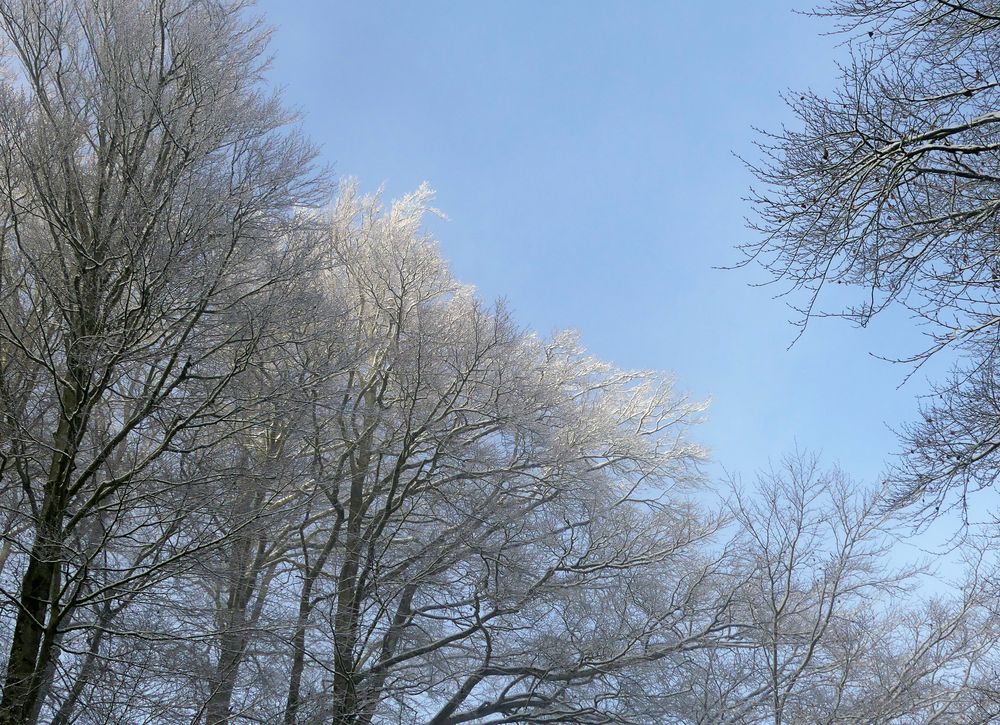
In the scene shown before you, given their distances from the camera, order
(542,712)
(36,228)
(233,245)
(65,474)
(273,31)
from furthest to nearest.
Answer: (542,712) → (273,31) → (36,228) → (233,245) → (65,474)

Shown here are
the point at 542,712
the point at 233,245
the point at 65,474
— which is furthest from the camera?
the point at 542,712

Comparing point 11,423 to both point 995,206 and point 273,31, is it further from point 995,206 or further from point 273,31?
point 995,206

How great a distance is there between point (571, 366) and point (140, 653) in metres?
8.50

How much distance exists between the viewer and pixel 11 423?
634 centimetres

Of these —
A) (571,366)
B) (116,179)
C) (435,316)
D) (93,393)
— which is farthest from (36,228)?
(571,366)

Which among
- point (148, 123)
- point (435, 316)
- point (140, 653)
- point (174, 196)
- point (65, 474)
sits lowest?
point (140, 653)

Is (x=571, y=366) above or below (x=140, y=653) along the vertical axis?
above

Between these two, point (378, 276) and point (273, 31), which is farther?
point (378, 276)

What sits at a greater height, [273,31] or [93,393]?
[273,31]

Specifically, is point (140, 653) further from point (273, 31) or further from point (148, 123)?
point (273, 31)

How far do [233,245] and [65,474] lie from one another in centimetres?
197

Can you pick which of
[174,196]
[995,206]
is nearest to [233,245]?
[174,196]

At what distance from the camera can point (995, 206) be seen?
17.6 feet

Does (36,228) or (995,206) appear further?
(36,228)
